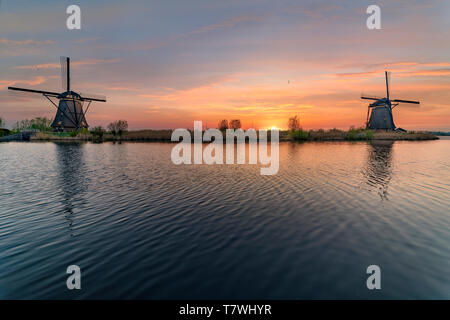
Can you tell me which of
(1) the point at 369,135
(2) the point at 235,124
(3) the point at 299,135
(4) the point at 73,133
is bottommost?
(1) the point at 369,135

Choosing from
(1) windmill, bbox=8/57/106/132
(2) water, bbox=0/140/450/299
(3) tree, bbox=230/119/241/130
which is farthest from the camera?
(3) tree, bbox=230/119/241/130

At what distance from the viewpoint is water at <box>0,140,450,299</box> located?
6.03 meters

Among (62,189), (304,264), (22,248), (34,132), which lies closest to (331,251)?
(304,264)

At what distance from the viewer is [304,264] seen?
276 inches

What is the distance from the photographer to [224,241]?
859 cm

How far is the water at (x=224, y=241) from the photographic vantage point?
237 inches

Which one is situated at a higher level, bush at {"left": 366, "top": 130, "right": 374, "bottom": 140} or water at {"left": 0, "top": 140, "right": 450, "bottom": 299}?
bush at {"left": 366, "top": 130, "right": 374, "bottom": 140}

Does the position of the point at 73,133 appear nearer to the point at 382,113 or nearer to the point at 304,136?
the point at 304,136

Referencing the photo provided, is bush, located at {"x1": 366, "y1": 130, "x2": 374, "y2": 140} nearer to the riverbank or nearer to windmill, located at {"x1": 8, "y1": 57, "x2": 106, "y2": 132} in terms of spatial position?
the riverbank

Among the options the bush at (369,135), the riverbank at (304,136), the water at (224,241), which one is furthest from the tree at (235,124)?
the water at (224,241)

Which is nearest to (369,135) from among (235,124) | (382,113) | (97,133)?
(382,113)

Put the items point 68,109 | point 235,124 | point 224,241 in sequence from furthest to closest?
point 235,124 < point 68,109 < point 224,241

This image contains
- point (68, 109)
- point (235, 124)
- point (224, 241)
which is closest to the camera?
point (224, 241)

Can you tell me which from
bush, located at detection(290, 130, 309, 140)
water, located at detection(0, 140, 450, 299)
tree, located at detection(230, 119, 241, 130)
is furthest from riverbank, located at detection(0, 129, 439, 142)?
water, located at detection(0, 140, 450, 299)
